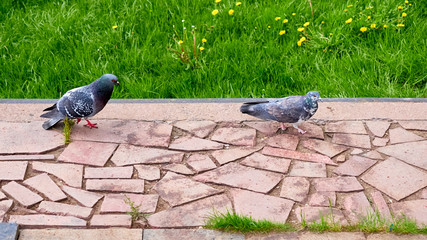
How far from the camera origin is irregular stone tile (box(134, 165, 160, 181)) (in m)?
3.89

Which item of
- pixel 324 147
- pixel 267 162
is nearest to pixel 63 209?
pixel 267 162

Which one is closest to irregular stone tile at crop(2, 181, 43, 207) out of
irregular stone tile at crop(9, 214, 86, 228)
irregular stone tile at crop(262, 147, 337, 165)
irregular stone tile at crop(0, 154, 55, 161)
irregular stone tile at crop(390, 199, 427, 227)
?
irregular stone tile at crop(9, 214, 86, 228)

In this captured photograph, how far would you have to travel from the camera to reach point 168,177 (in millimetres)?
3900

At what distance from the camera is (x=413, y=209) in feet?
11.6

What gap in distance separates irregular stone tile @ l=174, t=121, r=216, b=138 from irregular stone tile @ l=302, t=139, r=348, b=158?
32.8 inches

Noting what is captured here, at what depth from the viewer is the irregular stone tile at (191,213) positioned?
340 cm

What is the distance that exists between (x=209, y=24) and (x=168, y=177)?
281 cm

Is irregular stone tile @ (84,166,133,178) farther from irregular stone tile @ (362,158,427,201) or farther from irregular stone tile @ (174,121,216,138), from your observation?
irregular stone tile @ (362,158,427,201)

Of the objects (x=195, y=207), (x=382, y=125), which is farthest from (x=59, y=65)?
(x=382, y=125)

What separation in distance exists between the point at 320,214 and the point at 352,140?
114 cm

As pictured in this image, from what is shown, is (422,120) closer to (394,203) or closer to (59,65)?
(394,203)

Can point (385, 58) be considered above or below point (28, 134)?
above

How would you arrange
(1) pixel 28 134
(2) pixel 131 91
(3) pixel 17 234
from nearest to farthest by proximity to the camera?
(3) pixel 17 234
(1) pixel 28 134
(2) pixel 131 91

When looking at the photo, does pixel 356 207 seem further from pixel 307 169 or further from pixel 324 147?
pixel 324 147
